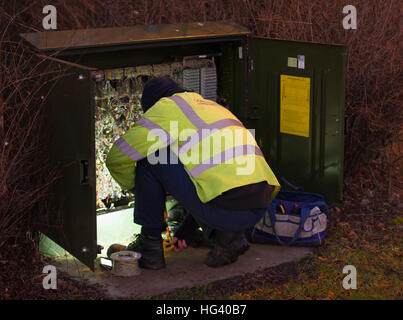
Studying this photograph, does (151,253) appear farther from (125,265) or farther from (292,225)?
(292,225)

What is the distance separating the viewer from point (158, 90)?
5727mm

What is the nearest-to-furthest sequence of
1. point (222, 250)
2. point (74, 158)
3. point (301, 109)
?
point (74, 158) < point (222, 250) < point (301, 109)

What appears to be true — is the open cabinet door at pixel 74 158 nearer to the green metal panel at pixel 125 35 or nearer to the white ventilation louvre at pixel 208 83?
the green metal panel at pixel 125 35

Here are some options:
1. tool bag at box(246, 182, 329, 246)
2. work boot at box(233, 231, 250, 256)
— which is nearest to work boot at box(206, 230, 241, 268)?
work boot at box(233, 231, 250, 256)

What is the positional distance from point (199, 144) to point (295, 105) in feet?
5.54

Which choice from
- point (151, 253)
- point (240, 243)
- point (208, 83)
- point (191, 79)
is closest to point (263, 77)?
point (208, 83)

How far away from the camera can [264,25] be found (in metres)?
8.02

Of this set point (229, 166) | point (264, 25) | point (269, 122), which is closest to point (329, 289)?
point (229, 166)

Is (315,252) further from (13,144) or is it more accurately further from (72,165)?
(13,144)

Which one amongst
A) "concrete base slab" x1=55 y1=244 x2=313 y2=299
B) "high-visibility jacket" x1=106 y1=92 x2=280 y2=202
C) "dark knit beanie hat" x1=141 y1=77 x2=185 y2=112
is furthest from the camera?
"dark knit beanie hat" x1=141 y1=77 x2=185 y2=112

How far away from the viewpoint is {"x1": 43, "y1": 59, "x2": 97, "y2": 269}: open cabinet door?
5.05m

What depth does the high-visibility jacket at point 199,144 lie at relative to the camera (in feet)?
17.5

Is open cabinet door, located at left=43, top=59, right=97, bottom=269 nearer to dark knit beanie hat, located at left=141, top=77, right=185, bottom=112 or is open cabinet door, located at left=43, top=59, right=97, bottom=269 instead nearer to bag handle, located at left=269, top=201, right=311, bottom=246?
dark knit beanie hat, located at left=141, top=77, right=185, bottom=112

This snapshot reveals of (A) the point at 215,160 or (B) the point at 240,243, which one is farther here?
(B) the point at 240,243
